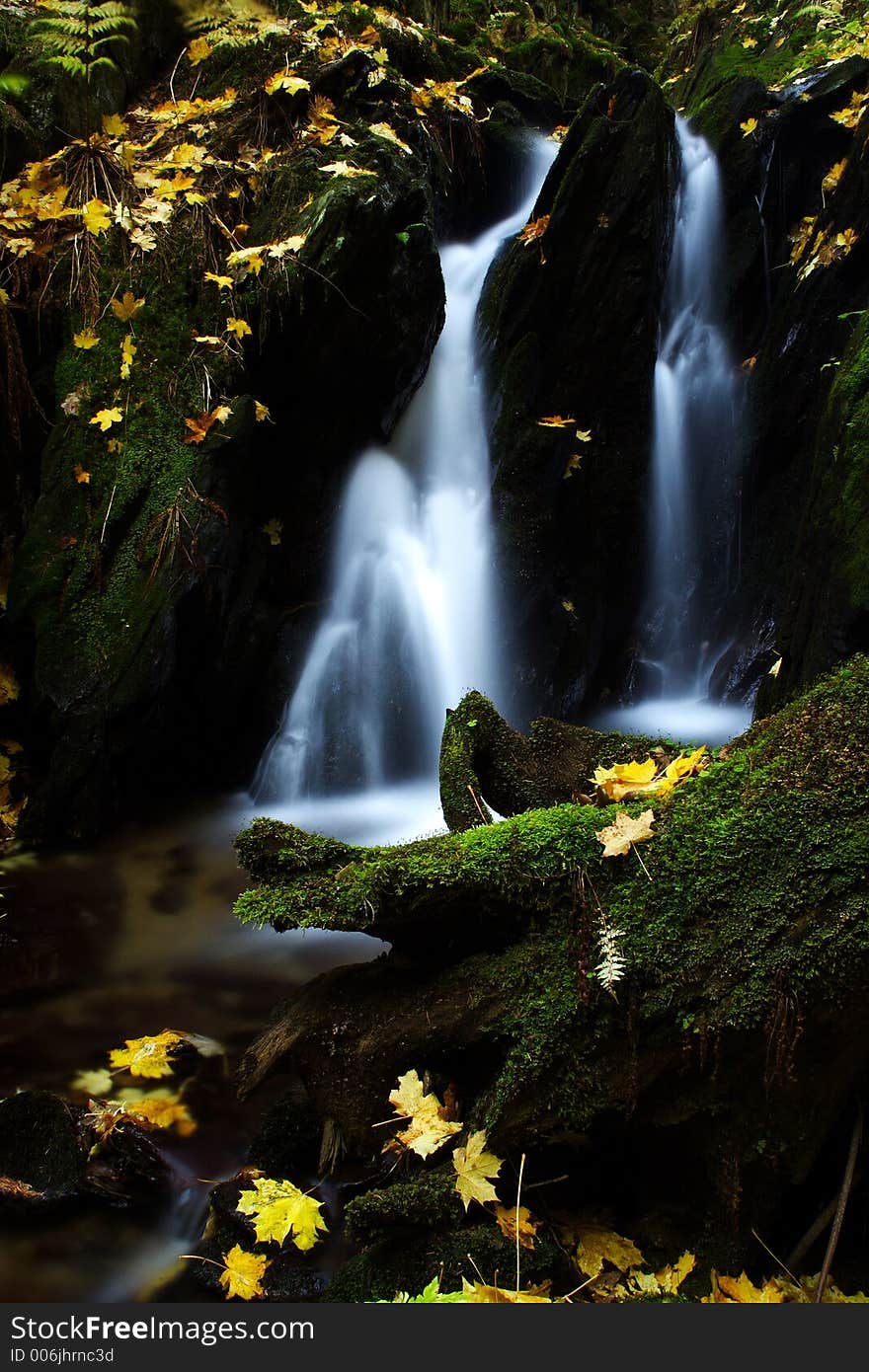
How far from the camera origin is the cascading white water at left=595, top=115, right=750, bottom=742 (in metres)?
8.23

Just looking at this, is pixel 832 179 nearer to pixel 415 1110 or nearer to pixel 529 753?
pixel 529 753

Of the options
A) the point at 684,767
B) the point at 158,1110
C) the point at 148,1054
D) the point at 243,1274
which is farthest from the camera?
the point at 148,1054

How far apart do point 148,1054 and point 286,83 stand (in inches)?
280

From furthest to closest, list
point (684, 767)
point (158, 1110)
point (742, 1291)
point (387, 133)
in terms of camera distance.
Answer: point (387, 133)
point (158, 1110)
point (684, 767)
point (742, 1291)

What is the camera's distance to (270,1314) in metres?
1.70

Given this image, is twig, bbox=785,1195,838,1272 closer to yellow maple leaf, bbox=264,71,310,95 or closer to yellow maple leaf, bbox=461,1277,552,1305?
yellow maple leaf, bbox=461,1277,552,1305

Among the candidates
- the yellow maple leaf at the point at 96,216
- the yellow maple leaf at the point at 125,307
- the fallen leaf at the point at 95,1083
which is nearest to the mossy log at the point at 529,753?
the fallen leaf at the point at 95,1083

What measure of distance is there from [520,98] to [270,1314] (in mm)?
12760

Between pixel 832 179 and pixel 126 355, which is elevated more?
pixel 832 179

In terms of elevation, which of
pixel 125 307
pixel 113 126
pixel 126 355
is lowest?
pixel 126 355

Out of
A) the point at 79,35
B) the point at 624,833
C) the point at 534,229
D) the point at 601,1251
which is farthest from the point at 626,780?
the point at 79,35

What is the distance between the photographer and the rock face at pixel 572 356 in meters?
7.37

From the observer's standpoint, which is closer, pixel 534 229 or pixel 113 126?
pixel 113 126

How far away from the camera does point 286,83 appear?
627 cm
